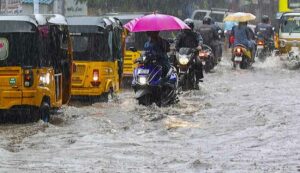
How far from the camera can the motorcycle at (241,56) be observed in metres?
22.7

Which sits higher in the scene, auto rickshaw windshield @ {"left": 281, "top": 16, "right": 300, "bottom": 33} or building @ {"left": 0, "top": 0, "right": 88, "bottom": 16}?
building @ {"left": 0, "top": 0, "right": 88, "bottom": 16}

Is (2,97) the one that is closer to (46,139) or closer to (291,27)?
(46,139)

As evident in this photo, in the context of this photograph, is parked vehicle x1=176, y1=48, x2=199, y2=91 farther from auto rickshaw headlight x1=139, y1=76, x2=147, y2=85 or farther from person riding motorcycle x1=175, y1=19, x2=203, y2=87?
auto rickshaw headlight x1=139, y1=76, x2=147, y2=85

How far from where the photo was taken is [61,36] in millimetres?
12008

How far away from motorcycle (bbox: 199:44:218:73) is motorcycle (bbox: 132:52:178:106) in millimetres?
7377

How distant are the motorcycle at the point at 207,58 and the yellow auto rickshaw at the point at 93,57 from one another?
6.62 metres

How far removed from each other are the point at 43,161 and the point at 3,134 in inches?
91.5

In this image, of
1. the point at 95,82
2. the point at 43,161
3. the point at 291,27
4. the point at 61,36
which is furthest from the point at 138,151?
the point at 291,27

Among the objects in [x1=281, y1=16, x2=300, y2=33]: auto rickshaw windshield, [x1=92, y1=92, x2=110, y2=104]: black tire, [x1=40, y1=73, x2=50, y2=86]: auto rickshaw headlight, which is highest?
[x1=281, y1=16, x2=300, y2=33]: auto rickshaw windshield

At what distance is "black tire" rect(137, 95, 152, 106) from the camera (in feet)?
42.4

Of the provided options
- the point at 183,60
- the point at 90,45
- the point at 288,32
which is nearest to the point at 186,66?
the point at 183,60

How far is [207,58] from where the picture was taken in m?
21.5

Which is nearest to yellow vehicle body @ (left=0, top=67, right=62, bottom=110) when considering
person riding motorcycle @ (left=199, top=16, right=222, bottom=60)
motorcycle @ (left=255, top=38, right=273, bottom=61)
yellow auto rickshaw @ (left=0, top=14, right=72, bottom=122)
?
yellow auto rickshaw @ (left=0, top=14, right=72, bottom=122)

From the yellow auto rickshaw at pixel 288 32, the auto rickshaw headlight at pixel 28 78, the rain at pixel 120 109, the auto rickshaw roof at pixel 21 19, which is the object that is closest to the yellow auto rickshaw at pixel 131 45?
the rain at pixel 120 109
